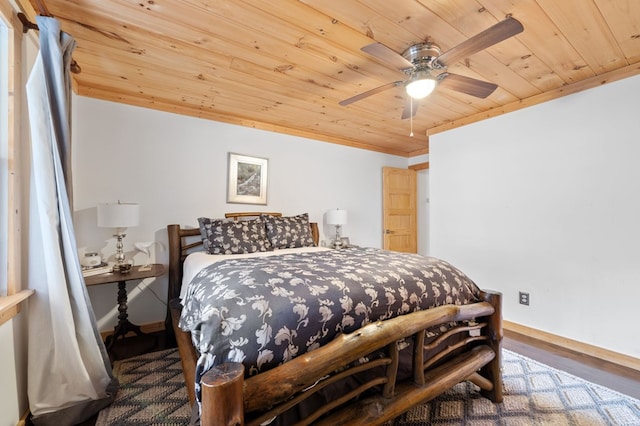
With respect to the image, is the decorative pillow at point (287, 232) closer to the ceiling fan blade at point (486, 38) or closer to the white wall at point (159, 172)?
the white wall at point (159, 172)

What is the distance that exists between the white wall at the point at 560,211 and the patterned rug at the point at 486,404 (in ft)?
2.62

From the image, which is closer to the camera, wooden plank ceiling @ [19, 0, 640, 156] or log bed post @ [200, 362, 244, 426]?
log bed post @ [200, 362, 244, 426]

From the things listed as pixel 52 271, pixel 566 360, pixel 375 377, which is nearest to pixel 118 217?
pixel 52 271

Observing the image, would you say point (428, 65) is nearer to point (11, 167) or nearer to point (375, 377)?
point (375, 377)

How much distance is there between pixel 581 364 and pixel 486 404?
1125 millimetres

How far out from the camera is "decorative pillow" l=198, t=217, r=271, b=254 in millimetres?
2635

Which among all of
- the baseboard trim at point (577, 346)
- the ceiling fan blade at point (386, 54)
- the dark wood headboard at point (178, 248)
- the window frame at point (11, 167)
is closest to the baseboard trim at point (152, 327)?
the dark wood headboard at point (178, 248)

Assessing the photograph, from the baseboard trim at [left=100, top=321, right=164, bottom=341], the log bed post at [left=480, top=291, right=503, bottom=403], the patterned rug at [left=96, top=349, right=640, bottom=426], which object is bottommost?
the patterned rug at [left=96, top=349, right=640, bottom=426]

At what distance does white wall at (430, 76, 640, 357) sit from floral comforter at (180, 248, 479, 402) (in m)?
1.38

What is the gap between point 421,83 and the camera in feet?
6.09

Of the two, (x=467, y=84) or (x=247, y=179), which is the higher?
(x=467, y=84)

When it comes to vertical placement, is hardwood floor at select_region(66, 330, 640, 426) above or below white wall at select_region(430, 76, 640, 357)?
below

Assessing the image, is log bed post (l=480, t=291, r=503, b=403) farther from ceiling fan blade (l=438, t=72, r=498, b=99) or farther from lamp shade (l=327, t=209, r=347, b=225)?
lamp shade (l=327, t=209, r=347, b=225)

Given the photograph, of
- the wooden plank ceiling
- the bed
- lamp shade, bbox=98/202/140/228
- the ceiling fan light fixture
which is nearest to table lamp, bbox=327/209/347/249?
Result: the wooden plank ceiling
